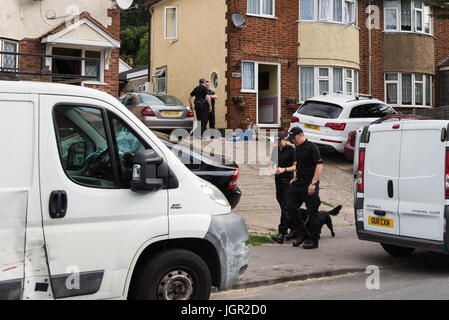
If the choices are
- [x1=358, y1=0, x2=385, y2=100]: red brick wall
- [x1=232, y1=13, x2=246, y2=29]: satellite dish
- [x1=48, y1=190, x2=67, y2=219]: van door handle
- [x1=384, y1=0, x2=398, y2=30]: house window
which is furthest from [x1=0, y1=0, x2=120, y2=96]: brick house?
[x1=384, y1=0, x2=398, y2=30]: house window

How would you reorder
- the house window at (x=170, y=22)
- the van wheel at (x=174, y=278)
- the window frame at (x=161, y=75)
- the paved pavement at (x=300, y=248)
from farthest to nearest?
1. the window frame at (x=161, y=75)
2. the house window at (x=170, y=22)
3. the paved pavement at (x=300, y=248)
4. the van wheel at (x=174, y=278)

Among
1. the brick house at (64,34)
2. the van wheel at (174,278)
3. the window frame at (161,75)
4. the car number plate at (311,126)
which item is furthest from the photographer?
the window frame at (161,75)

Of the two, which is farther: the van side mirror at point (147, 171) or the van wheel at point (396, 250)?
the van wheel at point (396, 250)

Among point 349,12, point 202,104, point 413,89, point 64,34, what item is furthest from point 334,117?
point 413,89

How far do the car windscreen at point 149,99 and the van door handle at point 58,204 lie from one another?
1223 centimetres

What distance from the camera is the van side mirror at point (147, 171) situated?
14.9 feet

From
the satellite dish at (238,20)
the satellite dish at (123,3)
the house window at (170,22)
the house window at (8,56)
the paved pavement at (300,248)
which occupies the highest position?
the house window at (170,22)

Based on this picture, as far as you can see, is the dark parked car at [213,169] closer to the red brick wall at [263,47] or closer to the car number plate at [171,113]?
the car number plate at [171,113]

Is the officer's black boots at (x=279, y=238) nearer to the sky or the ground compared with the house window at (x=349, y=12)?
nearer to the ground

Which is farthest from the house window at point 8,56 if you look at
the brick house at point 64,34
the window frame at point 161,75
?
the window frame at point 161,75

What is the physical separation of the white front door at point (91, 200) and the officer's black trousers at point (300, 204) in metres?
4.32

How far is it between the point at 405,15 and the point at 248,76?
8.42 m

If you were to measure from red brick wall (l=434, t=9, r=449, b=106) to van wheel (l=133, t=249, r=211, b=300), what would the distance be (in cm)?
2334

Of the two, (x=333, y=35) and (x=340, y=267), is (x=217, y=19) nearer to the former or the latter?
(x=333, y=35)
